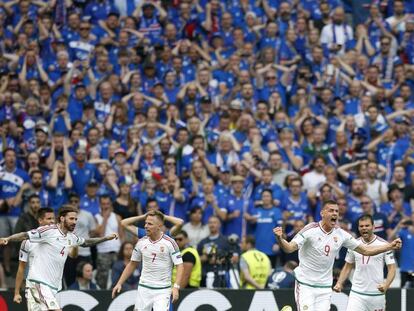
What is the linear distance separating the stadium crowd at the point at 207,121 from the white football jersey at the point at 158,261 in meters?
0.62

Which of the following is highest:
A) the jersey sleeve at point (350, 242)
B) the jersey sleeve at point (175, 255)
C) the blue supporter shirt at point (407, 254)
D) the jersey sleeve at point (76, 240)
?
the jersey sleeve at point (76, 240)

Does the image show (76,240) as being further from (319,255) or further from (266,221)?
(266,221)

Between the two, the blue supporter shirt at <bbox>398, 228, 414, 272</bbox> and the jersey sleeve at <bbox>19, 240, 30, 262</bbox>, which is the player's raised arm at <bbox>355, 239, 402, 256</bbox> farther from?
the jersey sleeve at <bbox>19, 240, 30, 262</bbox>

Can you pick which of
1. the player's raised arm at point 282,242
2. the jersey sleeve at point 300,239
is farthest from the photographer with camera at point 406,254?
the player's raised arm at point 282,242

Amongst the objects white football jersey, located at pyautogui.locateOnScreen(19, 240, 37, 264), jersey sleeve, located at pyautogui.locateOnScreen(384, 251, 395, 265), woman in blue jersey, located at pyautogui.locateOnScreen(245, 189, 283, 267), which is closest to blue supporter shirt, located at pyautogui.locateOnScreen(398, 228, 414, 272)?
woman in blue jersey, located at pyautogui.locateOnScreen(245, 189, 283, 267)

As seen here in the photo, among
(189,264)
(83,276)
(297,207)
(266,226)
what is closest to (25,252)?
(83,276)

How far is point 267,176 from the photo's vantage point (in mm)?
23469

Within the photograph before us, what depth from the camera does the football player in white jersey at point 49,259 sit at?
18953 mm

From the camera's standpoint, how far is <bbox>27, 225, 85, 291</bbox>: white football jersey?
19.0 meters

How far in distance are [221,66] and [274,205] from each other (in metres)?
4.87

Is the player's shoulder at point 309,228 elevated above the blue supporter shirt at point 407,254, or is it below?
above

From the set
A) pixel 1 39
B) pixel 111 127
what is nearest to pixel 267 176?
pixel 111 127

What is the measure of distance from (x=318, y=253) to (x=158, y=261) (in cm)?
242

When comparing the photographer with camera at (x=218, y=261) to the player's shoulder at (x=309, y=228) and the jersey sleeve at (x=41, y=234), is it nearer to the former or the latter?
the player's shoulder at (x=309, y=228)
